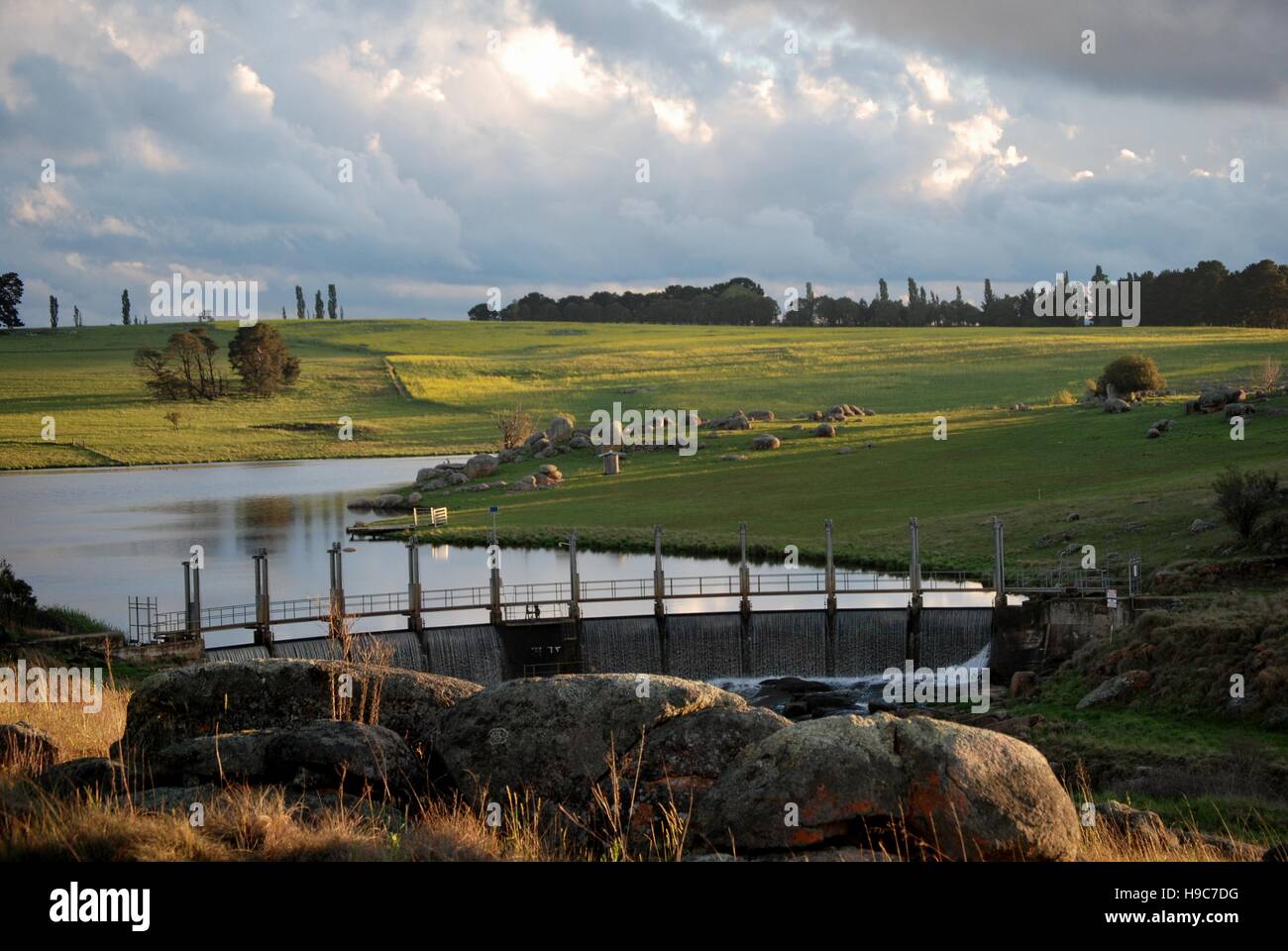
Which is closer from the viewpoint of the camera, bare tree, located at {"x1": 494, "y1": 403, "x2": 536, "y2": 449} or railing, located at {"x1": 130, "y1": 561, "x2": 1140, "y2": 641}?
railing, located at {"x1": 130, "y1": 561, "x2": 1140, "y2": 641}

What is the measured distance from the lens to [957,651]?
140 feet

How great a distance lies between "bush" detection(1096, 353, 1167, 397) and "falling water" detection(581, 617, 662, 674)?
6576 centimetres

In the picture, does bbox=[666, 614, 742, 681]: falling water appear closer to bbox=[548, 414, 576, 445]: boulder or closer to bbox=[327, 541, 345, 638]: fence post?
bbox=[327, 541, 345, 638]: fence post

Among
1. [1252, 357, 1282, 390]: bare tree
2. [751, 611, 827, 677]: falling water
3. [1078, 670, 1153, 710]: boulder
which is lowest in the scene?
[751, 611, 827, 677]: falling water

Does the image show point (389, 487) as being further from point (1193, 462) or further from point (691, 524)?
point (1193, 462)

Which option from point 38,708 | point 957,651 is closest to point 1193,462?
point 957,651

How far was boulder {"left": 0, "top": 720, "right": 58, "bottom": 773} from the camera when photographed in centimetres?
1236

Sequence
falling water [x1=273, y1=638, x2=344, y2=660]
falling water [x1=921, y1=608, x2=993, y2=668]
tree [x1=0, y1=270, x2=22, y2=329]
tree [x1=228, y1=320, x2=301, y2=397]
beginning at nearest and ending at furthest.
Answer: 1. falling water [x1=273, y1=638, x2=344, y2=660]
2. falling water [x1=921, y1=608, x2=993, y2=668]
3. tree [x1=228, y1=320, x2=301, y2=397]
4. tree [x1=0, y1=270, x2=22, y2=329]

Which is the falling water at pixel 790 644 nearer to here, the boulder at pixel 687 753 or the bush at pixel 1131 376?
the boulder at pixel 687 753

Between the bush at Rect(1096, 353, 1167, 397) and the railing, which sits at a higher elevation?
the bush at Rect(1096, 353, 1167, 397)

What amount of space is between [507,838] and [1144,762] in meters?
20.6

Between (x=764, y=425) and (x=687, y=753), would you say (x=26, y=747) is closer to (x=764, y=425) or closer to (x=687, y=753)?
(x=687, y=753)

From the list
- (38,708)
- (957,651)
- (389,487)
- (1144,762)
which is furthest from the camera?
(389,487)

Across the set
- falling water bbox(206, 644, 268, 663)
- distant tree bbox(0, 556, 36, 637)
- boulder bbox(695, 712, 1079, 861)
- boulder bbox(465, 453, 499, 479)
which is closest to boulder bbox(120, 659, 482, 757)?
boulder bbox(695, 712, 1079, 861)
